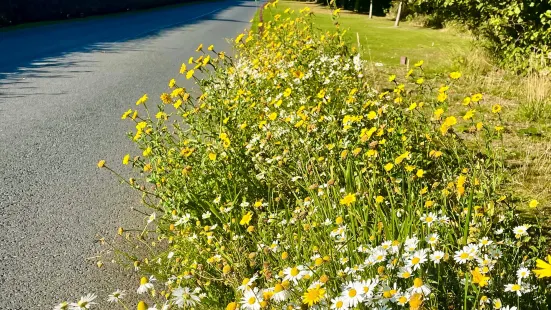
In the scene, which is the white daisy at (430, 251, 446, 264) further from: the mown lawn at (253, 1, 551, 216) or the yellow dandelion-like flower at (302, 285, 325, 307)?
the mown lawn at (253, 1, 551, 216)

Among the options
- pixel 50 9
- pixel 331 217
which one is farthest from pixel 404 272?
pixel 50 9

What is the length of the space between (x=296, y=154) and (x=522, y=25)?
5695 mm

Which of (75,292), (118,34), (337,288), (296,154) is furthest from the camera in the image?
(118,34)

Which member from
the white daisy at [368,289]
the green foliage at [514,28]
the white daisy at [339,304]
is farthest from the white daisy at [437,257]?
the green foliage at [514,28]

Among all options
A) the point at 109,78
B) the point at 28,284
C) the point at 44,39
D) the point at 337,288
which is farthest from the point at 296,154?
the point at 44,39

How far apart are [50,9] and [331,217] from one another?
2013 cm

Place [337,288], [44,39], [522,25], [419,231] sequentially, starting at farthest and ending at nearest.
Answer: [44,39] < [522,25] < [419,231] < [337,288]

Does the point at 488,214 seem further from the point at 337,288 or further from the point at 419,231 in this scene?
the point at 337,288

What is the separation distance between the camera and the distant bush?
16.8 metres

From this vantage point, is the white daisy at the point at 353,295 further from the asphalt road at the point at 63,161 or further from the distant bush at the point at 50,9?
the distant bush at the point at 50,9

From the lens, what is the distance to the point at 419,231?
2.31m

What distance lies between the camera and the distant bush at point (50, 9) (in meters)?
16.8

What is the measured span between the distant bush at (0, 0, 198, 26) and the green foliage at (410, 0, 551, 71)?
48.5 feet

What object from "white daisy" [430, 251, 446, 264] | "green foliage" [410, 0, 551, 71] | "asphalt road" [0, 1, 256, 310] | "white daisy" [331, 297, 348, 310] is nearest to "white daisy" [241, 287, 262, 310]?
"white daisy" [331, 297, 348, 310]
